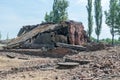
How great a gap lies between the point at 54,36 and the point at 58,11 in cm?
2653

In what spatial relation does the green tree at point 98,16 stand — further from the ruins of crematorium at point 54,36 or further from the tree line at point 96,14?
the ruins of crematorium at point 54,36

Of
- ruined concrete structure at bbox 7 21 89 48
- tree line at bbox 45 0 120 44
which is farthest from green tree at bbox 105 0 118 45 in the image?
ruined concrete structure at bbox 7 21 89 48

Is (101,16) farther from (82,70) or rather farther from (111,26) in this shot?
(82,70)

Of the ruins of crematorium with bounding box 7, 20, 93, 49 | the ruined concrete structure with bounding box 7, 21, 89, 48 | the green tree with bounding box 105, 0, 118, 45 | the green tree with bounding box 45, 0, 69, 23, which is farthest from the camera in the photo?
the green tree with bounding box 45, 0, 69, 23

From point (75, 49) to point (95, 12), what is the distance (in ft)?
92.5

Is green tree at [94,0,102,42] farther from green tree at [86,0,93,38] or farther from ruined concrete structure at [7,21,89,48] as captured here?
ruined concrete structure at [7,21,89,48]

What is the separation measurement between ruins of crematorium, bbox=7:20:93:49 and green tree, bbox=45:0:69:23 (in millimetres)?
22792

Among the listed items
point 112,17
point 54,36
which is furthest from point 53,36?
point 112,17

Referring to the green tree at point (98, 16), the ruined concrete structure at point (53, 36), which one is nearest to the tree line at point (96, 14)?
the green tree at point (98, 16)

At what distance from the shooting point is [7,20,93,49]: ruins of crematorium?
25.9m

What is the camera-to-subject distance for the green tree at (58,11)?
51656mm

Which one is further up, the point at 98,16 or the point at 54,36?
the point at 98,16

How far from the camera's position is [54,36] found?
25969 mm

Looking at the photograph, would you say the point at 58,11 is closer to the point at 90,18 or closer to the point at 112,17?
the point at 90,18
